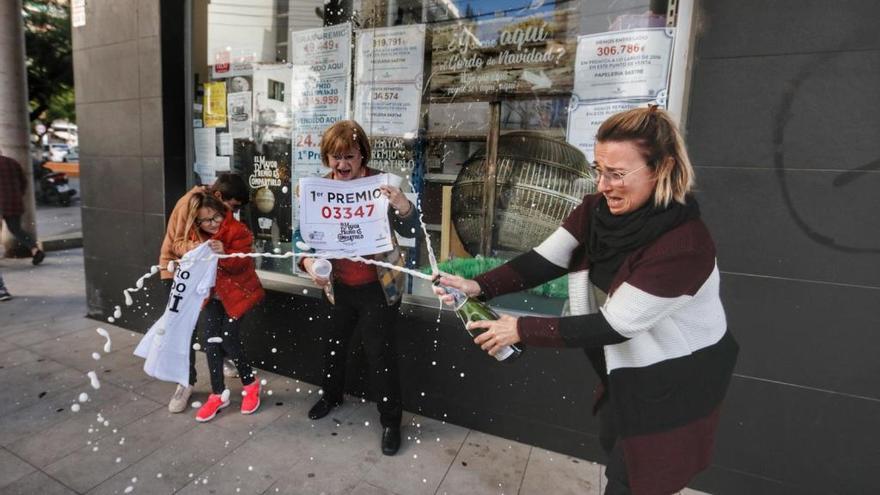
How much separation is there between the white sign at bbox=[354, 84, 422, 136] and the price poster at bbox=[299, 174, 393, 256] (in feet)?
3.83

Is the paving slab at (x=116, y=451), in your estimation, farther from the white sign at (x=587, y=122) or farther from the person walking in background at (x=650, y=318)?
the white sign at (x=587, y=122)

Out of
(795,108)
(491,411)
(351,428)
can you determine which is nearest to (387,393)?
(351,428)

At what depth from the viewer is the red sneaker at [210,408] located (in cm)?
338

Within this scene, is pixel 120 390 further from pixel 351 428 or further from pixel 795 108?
pixel 795 108

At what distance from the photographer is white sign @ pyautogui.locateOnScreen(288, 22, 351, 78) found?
4023mm

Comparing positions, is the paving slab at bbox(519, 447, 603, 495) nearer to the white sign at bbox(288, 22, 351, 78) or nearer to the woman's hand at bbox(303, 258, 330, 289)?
the woman's hand at bbox(303, 258, 330, 289)

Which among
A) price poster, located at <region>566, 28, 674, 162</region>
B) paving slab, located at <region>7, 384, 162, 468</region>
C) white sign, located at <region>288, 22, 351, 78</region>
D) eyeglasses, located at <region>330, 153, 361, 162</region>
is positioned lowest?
paving slab, located at <region>7, 384, 162, 468</region>

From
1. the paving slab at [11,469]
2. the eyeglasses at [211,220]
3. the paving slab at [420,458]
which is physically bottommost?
the paving slab at [11,469]

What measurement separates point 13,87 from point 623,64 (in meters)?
8.95

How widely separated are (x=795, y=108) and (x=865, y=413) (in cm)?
156

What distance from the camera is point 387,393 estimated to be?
3.12 m

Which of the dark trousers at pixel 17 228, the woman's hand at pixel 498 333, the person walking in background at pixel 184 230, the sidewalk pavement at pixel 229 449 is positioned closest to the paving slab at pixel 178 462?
the sidewalk pavement at pixel 229 449

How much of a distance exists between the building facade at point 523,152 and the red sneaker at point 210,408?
696 mm

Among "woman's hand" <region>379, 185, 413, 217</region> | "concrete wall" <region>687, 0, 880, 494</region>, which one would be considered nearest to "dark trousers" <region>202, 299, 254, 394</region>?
"woman's hand" <region>379, 185, 413, 217</region>
